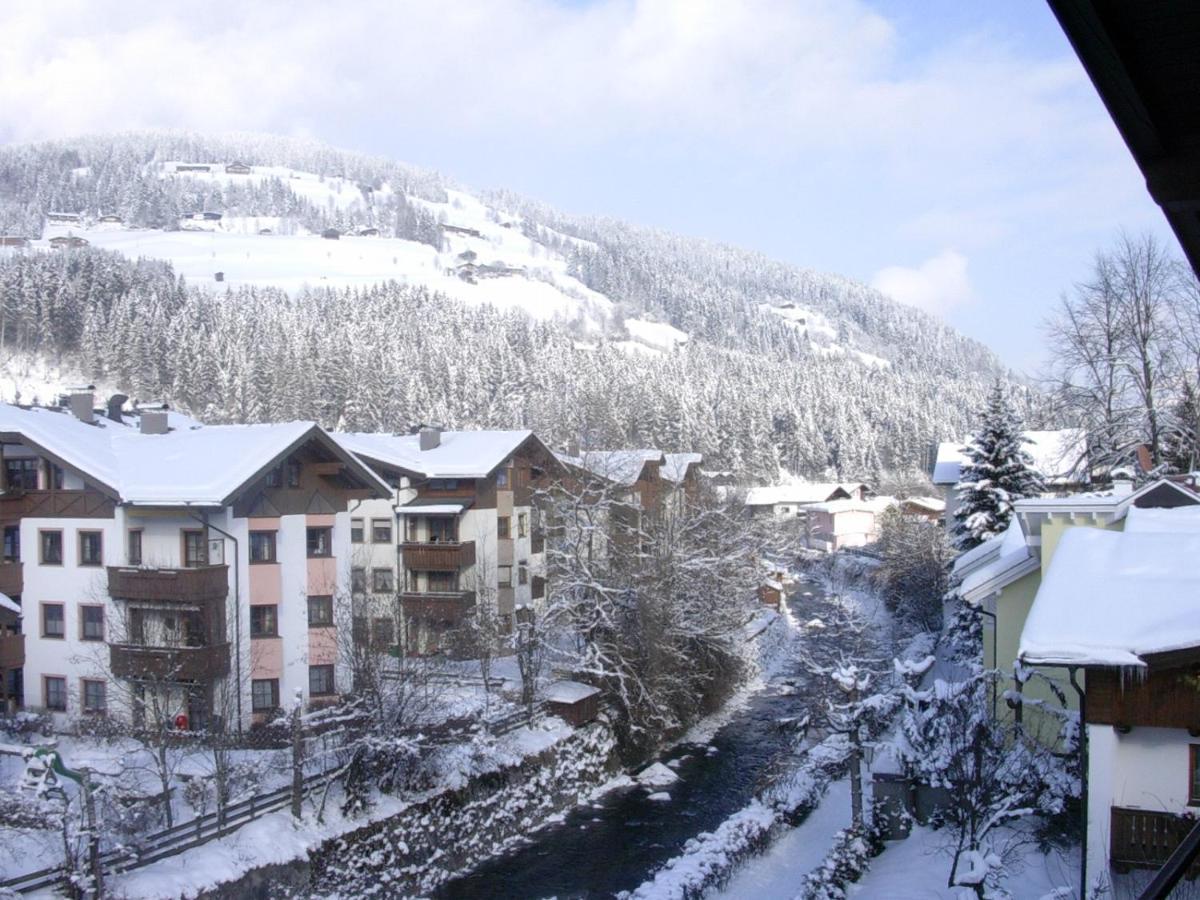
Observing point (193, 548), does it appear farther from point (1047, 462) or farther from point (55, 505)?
point (1047, 462)

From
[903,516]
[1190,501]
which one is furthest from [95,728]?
[903,516]

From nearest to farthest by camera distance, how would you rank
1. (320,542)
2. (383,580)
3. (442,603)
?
(320,542)
(442,603)
(383,580)

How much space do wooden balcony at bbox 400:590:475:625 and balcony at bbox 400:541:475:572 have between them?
1.13 metres

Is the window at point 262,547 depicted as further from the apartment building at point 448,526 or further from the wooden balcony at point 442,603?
the wooden balcony at point 442,603

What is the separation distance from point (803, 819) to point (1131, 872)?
448 inches

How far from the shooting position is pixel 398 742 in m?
22.0

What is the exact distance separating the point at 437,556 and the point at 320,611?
23.9 feet

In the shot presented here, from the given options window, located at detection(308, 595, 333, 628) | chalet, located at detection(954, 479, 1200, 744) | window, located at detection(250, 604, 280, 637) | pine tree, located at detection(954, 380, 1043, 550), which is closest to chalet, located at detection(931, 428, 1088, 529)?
pine tree, located at detection(954, 380, 1043, 550)

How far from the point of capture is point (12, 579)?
88.6 ft

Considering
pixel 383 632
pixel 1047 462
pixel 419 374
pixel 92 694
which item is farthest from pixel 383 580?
pixel 419 374

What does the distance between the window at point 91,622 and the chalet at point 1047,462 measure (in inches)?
1080

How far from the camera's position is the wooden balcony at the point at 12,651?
2603cm

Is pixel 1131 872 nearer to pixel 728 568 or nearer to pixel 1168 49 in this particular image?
pixel 1168 49

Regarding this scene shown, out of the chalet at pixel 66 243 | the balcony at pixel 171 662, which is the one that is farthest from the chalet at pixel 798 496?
the chalet at pixel 66 243
